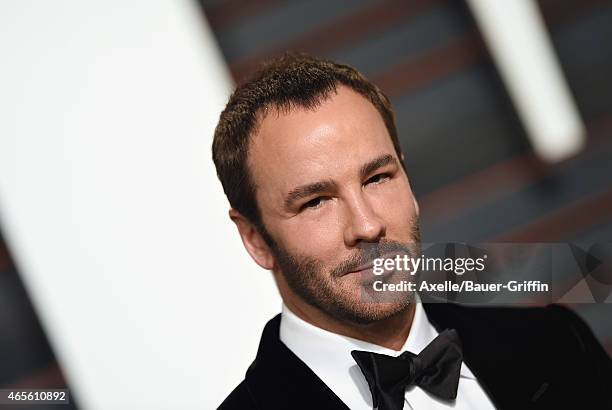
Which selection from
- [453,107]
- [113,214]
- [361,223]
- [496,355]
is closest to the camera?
[361,223]

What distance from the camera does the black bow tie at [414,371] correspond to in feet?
3.71

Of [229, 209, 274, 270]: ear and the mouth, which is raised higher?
[229, 209, 274, 270]: ear

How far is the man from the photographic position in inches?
44.3

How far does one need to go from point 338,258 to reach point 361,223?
0.08m

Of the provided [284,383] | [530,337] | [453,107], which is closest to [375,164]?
[284,383]

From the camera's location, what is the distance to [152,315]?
5.83 feet

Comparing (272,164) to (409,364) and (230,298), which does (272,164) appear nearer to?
(409,364)

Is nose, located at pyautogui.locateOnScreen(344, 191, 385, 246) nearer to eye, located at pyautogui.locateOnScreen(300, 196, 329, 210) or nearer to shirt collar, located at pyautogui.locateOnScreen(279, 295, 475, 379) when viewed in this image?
eye, located at pyautogui.locateOnScreen(300, 196, 329, 210)

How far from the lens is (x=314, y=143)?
3.66ft

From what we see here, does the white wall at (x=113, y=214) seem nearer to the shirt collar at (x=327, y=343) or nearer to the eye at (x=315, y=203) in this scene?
the shirt collar at (x=327, y=343)

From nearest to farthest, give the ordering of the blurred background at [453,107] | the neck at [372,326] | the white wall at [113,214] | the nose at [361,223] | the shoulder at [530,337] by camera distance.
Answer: the nose at [361,223]
the neck at [372,326]
the shoulder at [530,337]
the white wall at [113,214]
the blurred background at [453,107]

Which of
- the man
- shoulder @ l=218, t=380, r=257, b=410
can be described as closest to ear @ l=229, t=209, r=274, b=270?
the man

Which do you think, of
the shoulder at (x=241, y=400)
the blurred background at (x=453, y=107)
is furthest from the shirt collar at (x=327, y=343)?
the blurred background at (x=453, y=107)

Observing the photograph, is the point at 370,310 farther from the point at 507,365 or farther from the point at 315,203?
the point at 507,365
